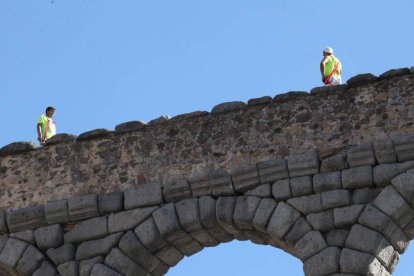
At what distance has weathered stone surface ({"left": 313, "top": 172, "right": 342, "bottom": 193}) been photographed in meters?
21.2

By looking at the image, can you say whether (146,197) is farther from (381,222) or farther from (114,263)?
(381,222)

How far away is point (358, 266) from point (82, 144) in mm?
4171

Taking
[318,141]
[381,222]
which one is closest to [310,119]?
[318,141]

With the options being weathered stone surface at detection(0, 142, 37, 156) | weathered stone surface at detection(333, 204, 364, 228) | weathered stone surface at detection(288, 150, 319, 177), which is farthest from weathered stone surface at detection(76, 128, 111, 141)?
weathered stone surface at detection(333, 204, 364, 228)

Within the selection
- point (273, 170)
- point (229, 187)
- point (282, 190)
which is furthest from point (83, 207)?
point (282, 190)

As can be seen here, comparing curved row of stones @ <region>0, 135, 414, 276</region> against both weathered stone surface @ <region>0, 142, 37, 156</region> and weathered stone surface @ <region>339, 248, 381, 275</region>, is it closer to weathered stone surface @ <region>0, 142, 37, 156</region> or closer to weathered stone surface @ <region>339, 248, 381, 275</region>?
weathered stone surface @ <region>339, 248, 381, 275</region>

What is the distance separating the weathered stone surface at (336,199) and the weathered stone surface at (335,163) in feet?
1.01

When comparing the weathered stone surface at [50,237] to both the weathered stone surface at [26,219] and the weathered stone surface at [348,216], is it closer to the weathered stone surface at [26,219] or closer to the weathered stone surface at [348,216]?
the weathered stone surface at [26,219]

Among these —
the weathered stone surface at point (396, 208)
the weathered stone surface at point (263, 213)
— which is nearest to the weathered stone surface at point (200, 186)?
the weathered stone surface at point (263, 213)

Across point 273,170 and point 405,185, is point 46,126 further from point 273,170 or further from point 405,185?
point 405,185

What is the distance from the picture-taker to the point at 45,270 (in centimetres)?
2198

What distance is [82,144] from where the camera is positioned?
898 inches

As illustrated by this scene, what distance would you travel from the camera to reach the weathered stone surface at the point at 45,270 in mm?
21953

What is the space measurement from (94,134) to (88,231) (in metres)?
1.33
